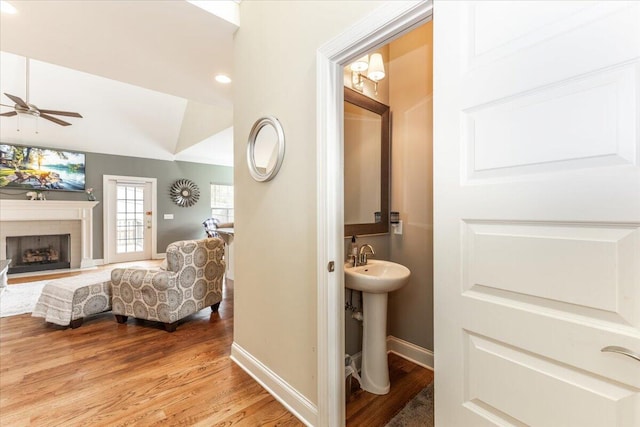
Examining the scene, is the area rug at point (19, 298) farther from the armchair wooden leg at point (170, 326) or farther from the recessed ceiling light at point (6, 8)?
the recessed ceiling light at point (6, 8)

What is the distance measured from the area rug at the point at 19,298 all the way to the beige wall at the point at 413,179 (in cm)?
435

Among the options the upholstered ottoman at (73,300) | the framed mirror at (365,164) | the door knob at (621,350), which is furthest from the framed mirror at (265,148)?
the upholstered ottoman at (73,300)

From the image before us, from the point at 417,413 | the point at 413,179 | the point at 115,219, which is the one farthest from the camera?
the point at 115,219

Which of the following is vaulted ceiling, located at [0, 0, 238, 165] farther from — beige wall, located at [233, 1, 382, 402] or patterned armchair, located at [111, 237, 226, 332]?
patterned armchair, located at [111, 237, 226, 332]

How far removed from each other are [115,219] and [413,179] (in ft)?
22.2

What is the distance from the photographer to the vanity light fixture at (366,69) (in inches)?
82.0

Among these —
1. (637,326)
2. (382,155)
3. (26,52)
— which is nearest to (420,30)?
(382,155)

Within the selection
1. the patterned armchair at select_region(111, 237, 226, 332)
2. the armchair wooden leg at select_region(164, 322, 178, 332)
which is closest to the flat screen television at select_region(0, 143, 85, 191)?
the patterned armchair at select_region(111, 237, 226, 332)

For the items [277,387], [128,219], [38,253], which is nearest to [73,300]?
[277,387]

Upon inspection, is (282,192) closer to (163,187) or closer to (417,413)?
(417,413)

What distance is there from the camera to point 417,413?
165 cm

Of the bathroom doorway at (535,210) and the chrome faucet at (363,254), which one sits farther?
the chrome faucet at (363,254)

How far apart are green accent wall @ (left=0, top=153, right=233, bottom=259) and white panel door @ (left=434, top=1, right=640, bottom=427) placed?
727 cm

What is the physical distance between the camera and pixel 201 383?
1965mm
